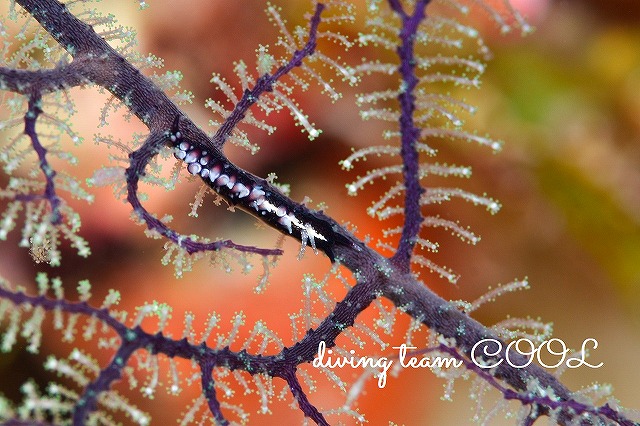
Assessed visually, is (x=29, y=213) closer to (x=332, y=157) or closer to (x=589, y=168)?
(x=332, y=157)

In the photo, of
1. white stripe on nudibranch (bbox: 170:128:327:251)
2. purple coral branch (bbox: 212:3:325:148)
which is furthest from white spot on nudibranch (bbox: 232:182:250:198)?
purple coral branch (bbox: 212:3:325:148)

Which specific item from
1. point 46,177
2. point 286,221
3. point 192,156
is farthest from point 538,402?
point 46,177

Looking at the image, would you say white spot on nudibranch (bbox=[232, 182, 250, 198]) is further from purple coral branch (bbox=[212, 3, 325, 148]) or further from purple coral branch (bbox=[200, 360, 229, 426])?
purple coral branch (bbox=[200, 360, 229, 426])

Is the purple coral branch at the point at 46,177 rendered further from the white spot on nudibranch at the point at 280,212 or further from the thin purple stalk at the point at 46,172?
the white spot on nudibranch at the point at 280,212

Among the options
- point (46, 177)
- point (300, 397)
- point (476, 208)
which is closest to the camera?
point (46, 177)

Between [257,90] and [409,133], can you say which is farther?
[257,90]

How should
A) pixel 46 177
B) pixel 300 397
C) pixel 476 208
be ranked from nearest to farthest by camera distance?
pixel 46 177 < pixel 300 397 < pixel 476 208

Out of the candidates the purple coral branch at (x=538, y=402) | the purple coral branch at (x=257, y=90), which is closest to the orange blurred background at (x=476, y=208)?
the purple coral branch at (x=257, y=90)

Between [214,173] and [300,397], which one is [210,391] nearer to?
[300,397]

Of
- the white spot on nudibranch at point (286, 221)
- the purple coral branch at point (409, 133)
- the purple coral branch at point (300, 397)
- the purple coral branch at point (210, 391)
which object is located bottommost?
the purple coral branch at point (210, 391)
